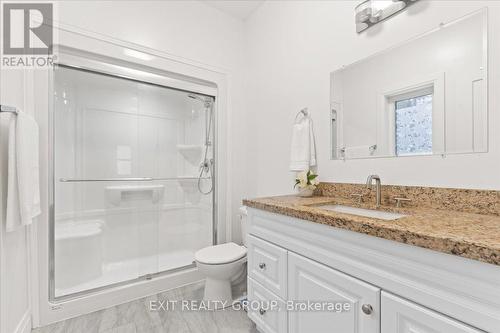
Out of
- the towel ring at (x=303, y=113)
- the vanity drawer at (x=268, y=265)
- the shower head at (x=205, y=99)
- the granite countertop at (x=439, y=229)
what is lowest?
the vanity drawer at (x=268, y=265)

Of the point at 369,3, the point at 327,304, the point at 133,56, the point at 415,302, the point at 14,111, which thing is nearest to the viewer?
the point at 415,302

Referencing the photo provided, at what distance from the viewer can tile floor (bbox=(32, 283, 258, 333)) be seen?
5.21 ft

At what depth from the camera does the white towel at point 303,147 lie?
184 centimetres

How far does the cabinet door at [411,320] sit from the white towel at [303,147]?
110 centimetres

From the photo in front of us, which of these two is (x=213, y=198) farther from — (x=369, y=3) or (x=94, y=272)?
(x=369, y=3)

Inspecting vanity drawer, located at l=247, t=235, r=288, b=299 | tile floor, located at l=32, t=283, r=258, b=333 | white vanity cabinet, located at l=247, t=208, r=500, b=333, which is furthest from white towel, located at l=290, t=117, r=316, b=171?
tile floor, located at l=32, t=283, r=258, b=333

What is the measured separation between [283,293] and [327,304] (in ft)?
0.95

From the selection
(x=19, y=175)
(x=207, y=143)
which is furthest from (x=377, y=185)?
(x=19, y=175)

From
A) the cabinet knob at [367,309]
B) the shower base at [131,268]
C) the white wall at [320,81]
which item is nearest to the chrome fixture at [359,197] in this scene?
the white wall at [320,81]

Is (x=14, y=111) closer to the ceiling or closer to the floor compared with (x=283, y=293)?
closer to the ceiling

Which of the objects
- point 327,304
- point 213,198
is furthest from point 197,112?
point 327,304

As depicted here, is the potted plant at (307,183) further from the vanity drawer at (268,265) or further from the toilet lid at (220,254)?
the toilet lid at (220,254)

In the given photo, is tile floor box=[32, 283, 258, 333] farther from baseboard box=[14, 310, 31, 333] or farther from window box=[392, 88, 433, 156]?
window box=[392, 88, 433, 156]

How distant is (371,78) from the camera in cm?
154
